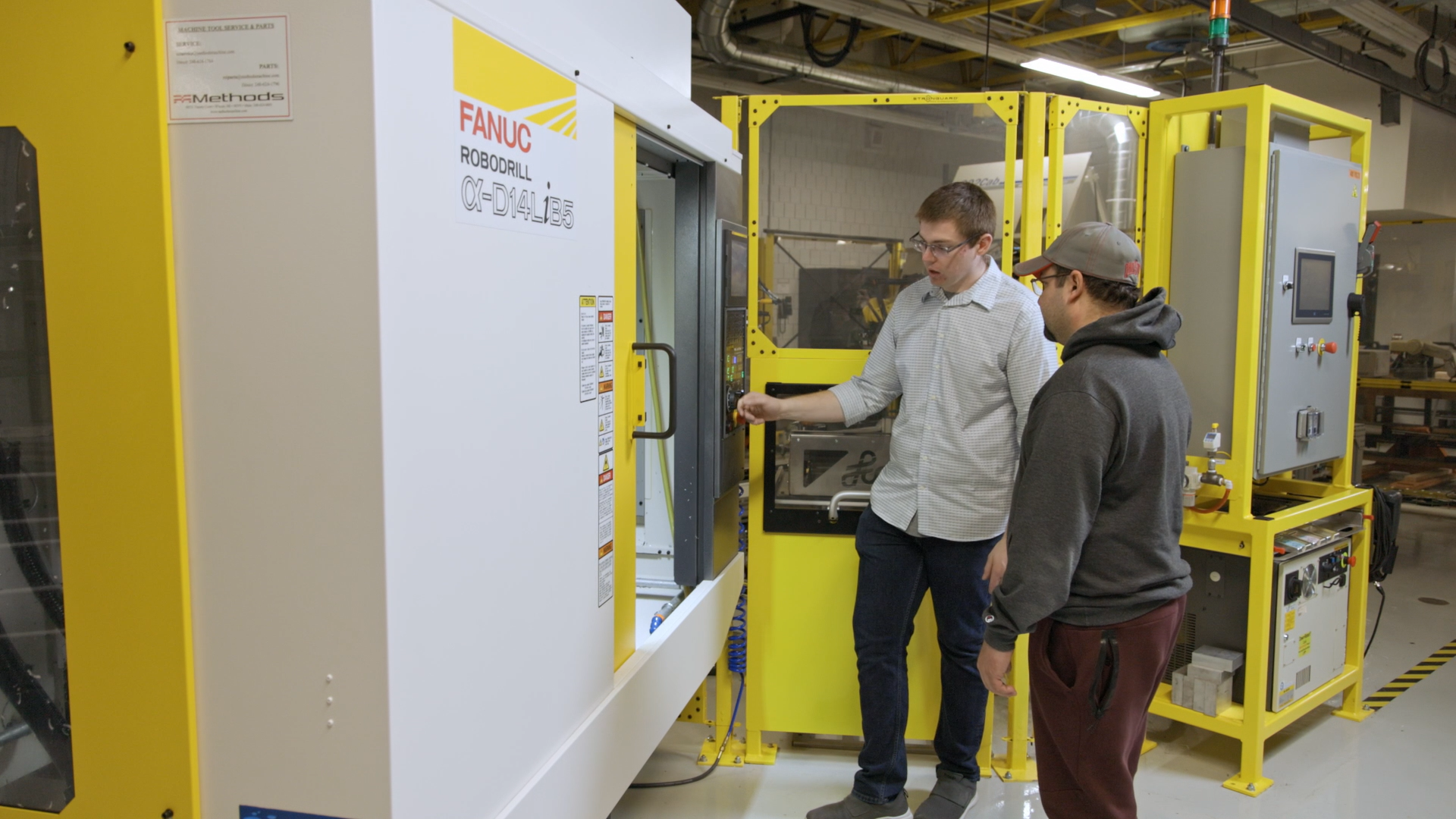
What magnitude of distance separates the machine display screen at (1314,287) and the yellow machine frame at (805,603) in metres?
0.98

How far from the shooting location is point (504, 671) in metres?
1.50

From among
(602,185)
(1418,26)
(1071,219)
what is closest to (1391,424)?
(1418,26)

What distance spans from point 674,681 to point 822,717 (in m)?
0.85

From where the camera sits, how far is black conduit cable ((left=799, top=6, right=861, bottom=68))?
633 centimetres

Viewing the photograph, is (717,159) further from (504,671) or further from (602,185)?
(504,671)

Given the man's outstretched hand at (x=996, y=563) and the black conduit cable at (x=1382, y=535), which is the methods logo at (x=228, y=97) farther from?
the black conduit cable at (x=1382, y=535)

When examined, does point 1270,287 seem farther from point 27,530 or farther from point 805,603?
point 27,530

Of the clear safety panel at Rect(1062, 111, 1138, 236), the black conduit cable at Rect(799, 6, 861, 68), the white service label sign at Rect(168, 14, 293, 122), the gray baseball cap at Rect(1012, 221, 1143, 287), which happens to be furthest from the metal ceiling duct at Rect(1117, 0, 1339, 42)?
the white service label sign at Rect(168, 14, 293, 122)

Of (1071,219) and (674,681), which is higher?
(1071,219)

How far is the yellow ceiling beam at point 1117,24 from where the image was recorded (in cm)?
615

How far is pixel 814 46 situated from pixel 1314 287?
431 centimetres

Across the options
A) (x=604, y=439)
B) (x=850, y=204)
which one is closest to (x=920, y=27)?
(x=850, y=204)

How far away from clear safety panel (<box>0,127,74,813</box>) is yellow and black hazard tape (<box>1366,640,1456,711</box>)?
14.2ft

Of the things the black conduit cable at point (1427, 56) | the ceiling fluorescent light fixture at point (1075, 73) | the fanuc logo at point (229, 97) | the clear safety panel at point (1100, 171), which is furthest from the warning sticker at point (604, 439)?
the black conduit cable at point (1427, 56)
